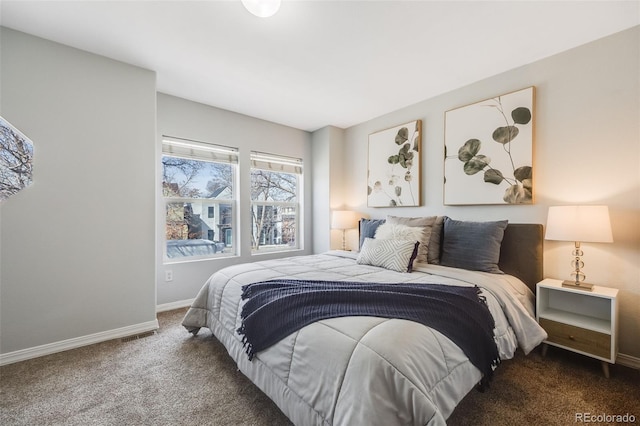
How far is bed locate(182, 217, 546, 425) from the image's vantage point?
3.19 ft

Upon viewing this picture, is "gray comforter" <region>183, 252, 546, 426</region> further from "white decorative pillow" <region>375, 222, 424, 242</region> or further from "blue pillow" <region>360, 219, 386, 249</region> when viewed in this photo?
"blue pillow" <region>360, 219, 386, 249</region>

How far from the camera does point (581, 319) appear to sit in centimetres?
196

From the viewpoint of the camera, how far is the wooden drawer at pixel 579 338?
5.78ft

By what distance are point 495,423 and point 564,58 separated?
2.73 m

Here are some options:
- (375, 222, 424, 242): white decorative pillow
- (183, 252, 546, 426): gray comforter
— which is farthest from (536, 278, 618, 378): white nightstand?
(375, 222, 424, 242): white decorative pillow

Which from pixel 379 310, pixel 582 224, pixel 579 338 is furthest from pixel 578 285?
pixel 379 310

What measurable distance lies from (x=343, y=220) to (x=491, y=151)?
75.6 inches

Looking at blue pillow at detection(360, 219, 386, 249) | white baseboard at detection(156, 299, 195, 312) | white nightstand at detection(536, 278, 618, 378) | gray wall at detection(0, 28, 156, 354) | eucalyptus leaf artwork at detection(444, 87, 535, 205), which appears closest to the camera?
white nightstand at detection(536, 278, 618, 378)

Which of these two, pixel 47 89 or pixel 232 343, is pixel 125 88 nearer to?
pixel 47 89

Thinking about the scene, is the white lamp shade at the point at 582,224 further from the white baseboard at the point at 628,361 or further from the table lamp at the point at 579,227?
the white baseboard at the point at 628,361

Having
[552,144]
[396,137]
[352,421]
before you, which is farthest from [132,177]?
[552,144]

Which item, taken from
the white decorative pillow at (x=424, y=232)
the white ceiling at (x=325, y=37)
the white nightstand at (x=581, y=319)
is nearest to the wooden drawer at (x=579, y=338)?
the white nightstand at (x=581, y=319)

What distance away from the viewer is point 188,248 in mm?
3322

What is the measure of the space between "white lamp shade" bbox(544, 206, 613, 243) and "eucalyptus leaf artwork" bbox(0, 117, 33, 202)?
3.53m
